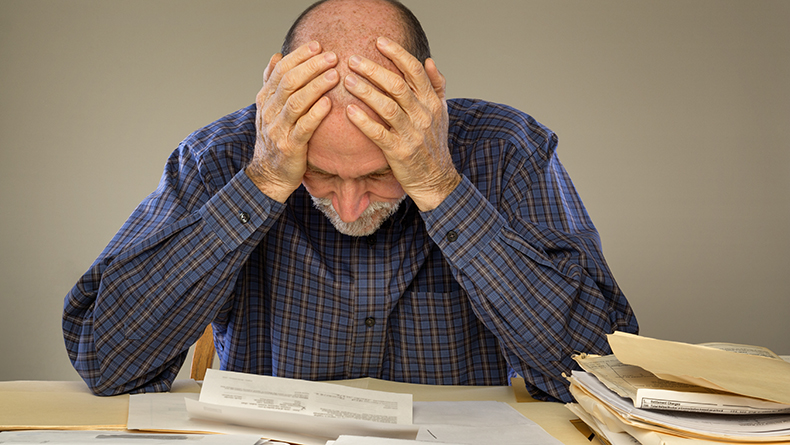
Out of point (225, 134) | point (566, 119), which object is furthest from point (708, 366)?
point (566, 119)

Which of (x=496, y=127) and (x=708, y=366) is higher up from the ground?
(x=496, y=127)

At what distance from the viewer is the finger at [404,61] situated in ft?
2.82

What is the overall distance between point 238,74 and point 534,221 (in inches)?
83.3

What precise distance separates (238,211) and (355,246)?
11.1 inches

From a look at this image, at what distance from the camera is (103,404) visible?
865 millimetres

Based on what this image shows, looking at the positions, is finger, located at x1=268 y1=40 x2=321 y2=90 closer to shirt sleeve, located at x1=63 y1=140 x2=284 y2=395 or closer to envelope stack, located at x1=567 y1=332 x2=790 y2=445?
shirt sleeve, located at x1=63 y1=140 x2=284 y2=395

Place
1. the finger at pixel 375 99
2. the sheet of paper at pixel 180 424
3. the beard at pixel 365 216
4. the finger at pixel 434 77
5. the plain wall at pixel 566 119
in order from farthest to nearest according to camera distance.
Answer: the plain wall at pixel 566 119 → the beard at pixel 365 216 → the finger at pixel 434 77 → the finger at pixel 375 99 → the sheet of paper at pixel 180 424

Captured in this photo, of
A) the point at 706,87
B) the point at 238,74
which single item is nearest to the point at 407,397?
the point at 238,74

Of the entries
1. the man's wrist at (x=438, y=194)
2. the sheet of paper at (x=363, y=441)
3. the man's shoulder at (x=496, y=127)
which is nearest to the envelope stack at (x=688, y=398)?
the sheet of paper at (x=363, y=441)

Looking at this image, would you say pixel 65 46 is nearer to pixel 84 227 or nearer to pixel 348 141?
pixel 84 227

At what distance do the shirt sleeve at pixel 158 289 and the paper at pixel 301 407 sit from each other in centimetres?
23

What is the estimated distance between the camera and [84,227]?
2781 millimetres

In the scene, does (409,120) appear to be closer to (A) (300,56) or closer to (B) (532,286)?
(A) (300,56)

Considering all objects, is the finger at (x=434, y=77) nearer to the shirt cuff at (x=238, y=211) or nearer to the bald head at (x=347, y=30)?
the bald head at (x=347, y=30)
